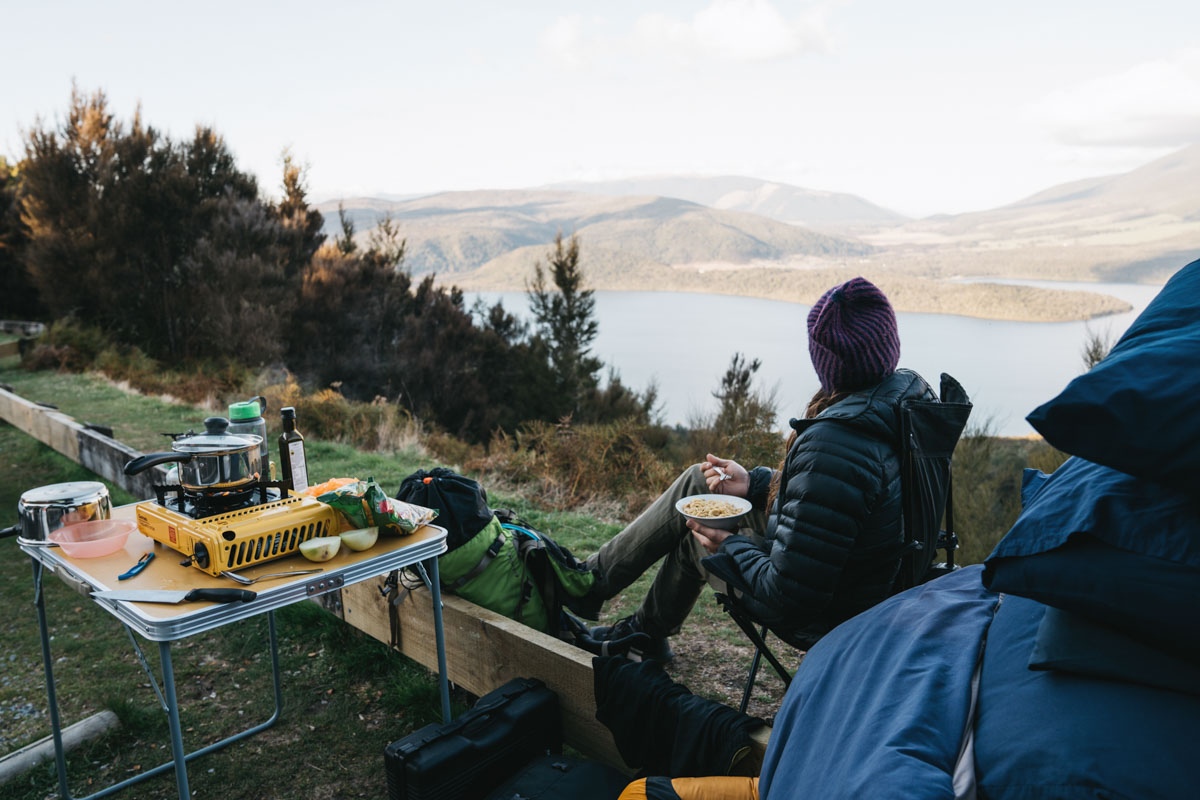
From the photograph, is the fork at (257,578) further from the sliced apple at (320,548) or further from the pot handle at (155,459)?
the pot handle at (155,459)

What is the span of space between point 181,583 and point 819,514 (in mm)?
1432

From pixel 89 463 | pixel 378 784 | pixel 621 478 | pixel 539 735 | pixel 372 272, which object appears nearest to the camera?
pixel 539 735

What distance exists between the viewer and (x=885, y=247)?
84438 millimetres

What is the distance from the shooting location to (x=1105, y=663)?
3.19ft

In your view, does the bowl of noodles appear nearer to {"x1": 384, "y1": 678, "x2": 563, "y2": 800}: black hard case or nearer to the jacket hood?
the jacket hood

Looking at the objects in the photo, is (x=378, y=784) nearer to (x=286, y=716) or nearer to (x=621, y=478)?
(x=286, y=716)

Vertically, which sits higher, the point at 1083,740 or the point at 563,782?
the point at 1083,740

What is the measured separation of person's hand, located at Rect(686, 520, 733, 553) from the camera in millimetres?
2107

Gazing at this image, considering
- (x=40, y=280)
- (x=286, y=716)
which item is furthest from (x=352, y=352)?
(x=286, y=716)

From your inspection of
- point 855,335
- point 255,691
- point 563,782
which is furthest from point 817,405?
point 255,691

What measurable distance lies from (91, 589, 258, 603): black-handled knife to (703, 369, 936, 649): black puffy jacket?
1147mm

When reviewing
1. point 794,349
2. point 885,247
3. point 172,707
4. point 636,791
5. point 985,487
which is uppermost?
point 885,247

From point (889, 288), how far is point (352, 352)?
25800 mm

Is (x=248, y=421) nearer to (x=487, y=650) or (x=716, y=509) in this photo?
(x=487, y=650)
